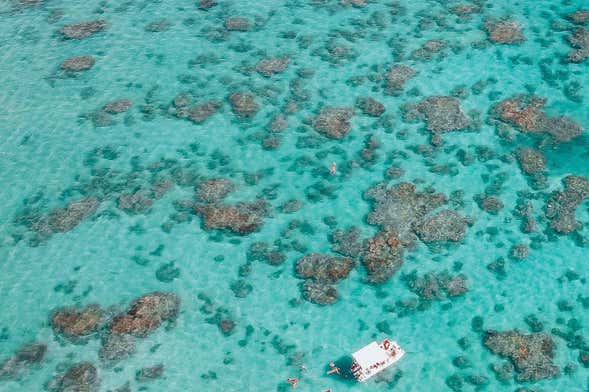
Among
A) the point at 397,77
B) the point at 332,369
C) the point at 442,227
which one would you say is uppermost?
the point at 397,77

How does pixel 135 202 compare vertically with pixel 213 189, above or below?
below

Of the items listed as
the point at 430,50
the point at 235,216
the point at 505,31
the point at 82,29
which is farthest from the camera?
the point at 82,29

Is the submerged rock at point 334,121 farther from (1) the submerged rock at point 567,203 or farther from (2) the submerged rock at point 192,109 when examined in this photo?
(1) the submerged rock at point 567,203

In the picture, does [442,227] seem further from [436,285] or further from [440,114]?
[440,114]

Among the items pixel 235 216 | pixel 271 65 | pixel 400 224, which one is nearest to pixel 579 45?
pixel 400 224

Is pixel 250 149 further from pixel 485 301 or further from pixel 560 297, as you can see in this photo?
pixel 560 297

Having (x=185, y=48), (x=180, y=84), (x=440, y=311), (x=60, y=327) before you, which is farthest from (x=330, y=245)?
(x=185, y=48)

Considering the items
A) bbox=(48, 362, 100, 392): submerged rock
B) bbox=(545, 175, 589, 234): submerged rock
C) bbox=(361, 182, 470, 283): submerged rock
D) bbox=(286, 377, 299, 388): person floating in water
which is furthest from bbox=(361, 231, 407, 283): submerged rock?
bbox=(48, 362, 100, 392): submerged rock

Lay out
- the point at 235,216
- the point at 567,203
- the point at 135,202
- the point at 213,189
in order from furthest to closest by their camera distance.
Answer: the point at 213,189
the point at 135,202
the point at 567,203
the point at 235,216

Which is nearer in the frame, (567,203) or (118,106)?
(567,203)
